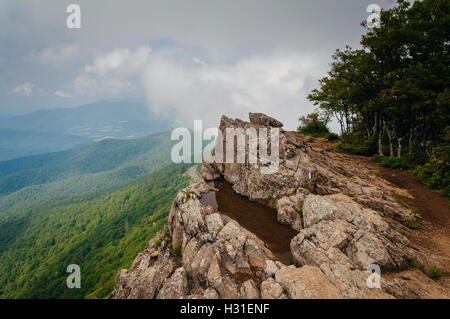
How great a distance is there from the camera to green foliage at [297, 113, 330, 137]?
39.0 meters

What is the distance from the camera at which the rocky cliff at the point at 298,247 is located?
8484 millimetres

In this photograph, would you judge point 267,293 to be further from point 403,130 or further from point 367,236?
point 403,130

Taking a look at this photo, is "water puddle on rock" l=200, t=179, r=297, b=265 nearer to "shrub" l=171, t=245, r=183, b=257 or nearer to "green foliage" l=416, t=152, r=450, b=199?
"shrub" l=171, t=245, r=183, b=257

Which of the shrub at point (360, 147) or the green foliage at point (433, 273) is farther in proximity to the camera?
the shrub at point (360, 147)

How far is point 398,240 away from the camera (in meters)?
10.2

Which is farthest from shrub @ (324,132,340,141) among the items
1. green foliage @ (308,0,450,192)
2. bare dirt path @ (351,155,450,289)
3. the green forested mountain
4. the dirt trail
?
the green forested mountain

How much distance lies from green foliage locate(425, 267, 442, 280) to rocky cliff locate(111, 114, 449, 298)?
0.52 metres

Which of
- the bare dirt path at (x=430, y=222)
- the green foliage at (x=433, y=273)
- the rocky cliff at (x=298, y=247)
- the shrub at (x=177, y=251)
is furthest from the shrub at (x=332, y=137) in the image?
the shrub at (x=177, y=251)

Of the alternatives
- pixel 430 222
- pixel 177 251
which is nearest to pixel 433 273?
pixel 430 222

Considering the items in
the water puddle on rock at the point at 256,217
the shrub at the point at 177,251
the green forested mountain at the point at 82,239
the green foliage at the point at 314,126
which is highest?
the green foliage at the point at 314,126

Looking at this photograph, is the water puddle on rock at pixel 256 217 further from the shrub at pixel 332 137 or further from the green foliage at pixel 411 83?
the shrub at pixel 332 137

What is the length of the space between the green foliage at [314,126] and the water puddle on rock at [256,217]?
29.2 metres
